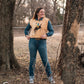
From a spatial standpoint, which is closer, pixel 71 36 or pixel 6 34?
pixel 71 36

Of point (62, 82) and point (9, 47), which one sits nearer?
point (62, 82)

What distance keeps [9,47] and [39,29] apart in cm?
128

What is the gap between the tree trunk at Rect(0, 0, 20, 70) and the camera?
12.9ft

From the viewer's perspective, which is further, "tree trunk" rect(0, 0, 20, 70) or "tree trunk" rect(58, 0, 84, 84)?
"tree trunk" rect(0, 0, 20, 70)

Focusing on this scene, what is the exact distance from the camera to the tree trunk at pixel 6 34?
12.9ft

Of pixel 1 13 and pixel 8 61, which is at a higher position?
pixel 1 13

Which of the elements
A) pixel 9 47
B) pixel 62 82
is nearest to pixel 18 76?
pixel 9 47

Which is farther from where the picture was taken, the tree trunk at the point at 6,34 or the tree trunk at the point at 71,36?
the tree trunk at the point at 6,34

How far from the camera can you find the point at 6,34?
4.05 meters

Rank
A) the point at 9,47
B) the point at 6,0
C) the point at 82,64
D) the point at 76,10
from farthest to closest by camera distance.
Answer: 1. the point at 82,64
2. the point at 9,47
3. the point at 6,0
4. the point at 76,10

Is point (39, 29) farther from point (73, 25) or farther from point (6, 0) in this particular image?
point (6, 0)

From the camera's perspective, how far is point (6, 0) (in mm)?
3891

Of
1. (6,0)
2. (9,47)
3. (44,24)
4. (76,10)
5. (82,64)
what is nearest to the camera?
(76,10)

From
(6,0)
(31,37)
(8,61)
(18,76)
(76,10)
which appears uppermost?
(6,0)
